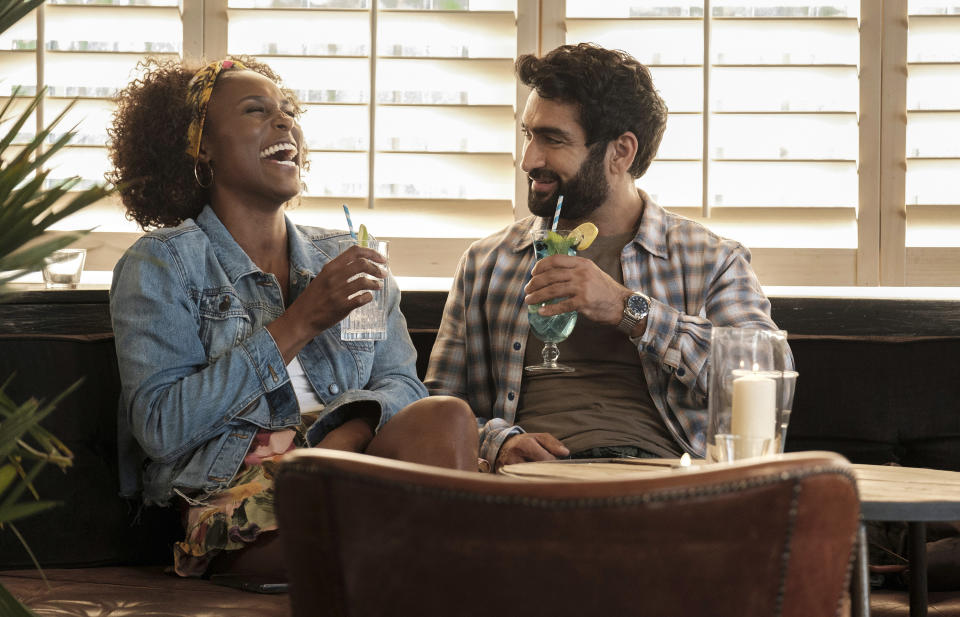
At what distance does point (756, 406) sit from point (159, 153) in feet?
5.07

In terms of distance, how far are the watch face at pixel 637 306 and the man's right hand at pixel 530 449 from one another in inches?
12.7

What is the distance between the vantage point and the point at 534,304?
2.30 m

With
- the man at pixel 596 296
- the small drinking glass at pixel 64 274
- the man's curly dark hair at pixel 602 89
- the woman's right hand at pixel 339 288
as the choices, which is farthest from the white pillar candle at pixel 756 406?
the small drinking glass at pixel 64 274

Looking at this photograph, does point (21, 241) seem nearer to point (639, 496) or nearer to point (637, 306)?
point (639, 496)

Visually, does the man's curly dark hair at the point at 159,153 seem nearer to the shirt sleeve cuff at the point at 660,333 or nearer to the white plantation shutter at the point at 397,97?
the white plantation shutter at the point at 397,97

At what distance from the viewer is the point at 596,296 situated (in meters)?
2.27

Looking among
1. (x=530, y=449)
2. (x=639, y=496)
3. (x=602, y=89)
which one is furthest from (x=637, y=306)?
(x=639, y=496)

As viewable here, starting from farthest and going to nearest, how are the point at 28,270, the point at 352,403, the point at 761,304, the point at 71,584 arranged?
the point at 761,304 → the point at 352,403 → the point at 71,584 → the point at 28,270

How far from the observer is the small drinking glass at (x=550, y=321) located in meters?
2.32

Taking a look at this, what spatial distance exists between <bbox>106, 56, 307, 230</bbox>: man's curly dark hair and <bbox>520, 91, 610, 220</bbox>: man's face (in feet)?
2.62

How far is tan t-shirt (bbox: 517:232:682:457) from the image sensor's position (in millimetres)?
2385

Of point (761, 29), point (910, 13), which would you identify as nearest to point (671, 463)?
point (761, 29)

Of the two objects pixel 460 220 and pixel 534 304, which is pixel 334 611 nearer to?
pixel 534 304

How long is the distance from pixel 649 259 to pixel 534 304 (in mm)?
393
